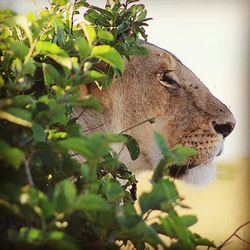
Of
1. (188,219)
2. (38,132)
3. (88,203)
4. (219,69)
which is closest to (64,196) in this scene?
(88,203)

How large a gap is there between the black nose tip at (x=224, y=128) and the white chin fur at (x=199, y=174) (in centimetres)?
11

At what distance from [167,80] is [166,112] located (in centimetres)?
12

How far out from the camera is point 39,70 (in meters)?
1.35

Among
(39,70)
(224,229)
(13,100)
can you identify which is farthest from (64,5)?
(224,229)

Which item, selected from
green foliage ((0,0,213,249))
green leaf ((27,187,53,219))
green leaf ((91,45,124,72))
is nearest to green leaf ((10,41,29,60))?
green foliage ((0,0,213,249))

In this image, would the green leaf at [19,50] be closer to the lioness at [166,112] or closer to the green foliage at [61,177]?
the green foliage at [61,177]

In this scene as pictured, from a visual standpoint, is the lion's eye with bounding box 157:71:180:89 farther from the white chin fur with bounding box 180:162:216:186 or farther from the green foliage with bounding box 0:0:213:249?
the green foliage with bounding box 0:0:213:249

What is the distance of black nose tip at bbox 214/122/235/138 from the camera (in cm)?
210

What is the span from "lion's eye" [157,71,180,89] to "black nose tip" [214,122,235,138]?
184 mm

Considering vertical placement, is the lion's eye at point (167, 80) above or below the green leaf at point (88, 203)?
above

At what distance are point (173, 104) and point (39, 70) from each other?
2.66 ft

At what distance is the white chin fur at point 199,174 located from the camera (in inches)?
81.4

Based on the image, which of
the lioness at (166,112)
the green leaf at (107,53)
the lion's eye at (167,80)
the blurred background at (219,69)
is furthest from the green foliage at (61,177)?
the blurred background at (219,69)

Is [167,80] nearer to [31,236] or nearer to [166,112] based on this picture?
[166,112]
